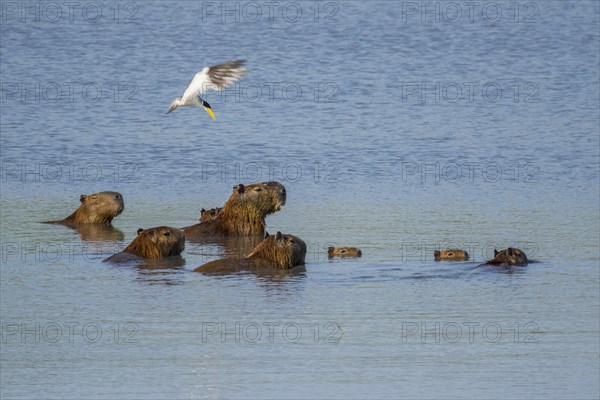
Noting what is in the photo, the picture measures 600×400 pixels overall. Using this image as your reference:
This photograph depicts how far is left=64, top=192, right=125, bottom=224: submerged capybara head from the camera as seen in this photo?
1739 centimetres

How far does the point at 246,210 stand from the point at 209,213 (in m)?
0.58

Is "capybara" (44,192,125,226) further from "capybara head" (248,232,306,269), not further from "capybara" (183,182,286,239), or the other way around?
"capybara head" (248,232,306,269)

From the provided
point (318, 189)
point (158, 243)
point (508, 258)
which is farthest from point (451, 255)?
point (318, 189)

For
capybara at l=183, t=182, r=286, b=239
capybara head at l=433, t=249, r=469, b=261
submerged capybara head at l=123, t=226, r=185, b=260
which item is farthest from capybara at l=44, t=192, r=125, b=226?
capybara head at l=433, t=249, r=469, b=261

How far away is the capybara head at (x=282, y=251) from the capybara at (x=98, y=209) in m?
3.49

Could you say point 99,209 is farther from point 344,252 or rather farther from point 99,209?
point 344,252

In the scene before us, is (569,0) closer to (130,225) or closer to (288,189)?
(288,189)

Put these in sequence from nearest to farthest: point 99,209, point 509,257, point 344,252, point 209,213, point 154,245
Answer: point 509,257 → point 344,252 → point 154,245 → point 209,213 → point 99,209

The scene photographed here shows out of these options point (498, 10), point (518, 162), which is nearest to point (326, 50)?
point (498, 10)

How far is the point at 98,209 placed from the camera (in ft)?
57.1

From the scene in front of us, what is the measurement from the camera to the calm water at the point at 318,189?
10.8 metres

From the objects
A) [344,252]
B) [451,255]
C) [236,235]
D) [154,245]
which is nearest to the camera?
[451,255]

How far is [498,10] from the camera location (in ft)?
108

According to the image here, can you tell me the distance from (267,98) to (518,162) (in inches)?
262
